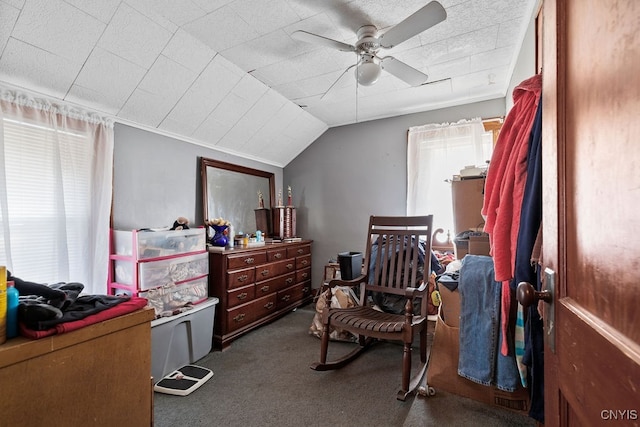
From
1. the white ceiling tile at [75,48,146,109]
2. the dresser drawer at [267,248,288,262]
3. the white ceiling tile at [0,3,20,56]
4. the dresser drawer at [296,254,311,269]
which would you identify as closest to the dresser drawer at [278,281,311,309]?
the dresser drawer at [296,254,311,269]

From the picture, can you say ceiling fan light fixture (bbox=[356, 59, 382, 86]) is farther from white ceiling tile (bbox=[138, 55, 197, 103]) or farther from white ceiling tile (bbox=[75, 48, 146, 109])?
white ceiling tile (bbox=[75, 48, 146, 109])

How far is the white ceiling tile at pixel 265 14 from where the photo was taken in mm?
1781

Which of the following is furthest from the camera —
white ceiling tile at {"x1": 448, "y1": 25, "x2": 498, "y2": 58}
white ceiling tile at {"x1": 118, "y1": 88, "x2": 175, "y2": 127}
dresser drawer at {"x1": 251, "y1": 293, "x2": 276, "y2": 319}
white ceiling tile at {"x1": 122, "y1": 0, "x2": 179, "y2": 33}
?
dresser drawer at {"x1": 251, "y1": 293, "x2": 276, "y2": 319}

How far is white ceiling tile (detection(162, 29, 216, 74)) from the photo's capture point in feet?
6.70

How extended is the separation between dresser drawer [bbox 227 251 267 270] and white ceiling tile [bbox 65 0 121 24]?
1851mm

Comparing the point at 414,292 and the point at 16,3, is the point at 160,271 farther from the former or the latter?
the point at 414,292

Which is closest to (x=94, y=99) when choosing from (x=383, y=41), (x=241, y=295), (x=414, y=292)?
(x=241, y=295)

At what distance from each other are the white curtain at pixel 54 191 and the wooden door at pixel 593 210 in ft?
8.42

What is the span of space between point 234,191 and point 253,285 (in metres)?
1.15

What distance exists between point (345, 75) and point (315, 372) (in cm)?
250

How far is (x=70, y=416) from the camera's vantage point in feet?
3.34

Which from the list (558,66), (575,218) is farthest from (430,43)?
(575,218)

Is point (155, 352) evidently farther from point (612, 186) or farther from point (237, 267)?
point (612, 186)

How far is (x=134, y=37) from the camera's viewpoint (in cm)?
189
